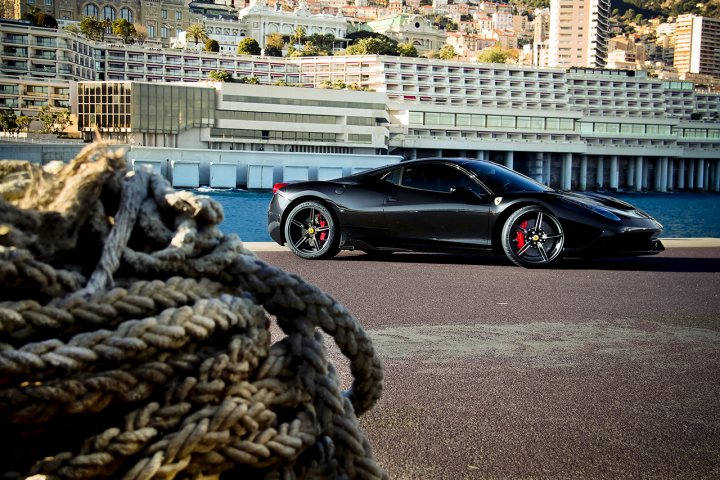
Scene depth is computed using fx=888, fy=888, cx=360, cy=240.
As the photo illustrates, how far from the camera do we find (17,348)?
4.86 feet

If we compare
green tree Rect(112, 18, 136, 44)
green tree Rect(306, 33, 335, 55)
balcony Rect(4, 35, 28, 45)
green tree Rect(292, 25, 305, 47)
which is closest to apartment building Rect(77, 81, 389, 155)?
balcony Rect(4, 35, 28, 45)

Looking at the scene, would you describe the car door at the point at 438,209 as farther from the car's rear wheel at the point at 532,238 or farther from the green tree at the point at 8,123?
the green tree at the point at 8,123

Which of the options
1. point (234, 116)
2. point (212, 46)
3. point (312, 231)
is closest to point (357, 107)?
point (234, 116)

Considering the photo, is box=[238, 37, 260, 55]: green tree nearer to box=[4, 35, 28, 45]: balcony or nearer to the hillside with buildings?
the hillside with buildings

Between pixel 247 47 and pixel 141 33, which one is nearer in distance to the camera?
pixel 247 47

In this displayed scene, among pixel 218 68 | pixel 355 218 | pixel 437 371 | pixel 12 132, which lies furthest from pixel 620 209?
pixel 218 68

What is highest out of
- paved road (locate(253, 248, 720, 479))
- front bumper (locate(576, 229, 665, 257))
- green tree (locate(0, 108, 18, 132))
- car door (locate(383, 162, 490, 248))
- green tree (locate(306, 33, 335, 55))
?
green tree (locate(306, 33, 335, 55))

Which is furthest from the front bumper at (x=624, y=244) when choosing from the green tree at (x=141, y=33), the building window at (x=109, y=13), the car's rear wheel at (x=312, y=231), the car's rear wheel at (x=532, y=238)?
the building window at (x=109, y=13)

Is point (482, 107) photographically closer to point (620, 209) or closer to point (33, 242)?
point (620, 209)

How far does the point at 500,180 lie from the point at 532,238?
29.3 inches

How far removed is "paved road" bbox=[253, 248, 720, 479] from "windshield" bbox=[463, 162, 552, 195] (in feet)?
3.78

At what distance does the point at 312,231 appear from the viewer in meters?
10.1

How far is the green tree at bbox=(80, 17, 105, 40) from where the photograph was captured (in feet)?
470

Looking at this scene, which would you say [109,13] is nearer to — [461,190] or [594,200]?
[461,190]
